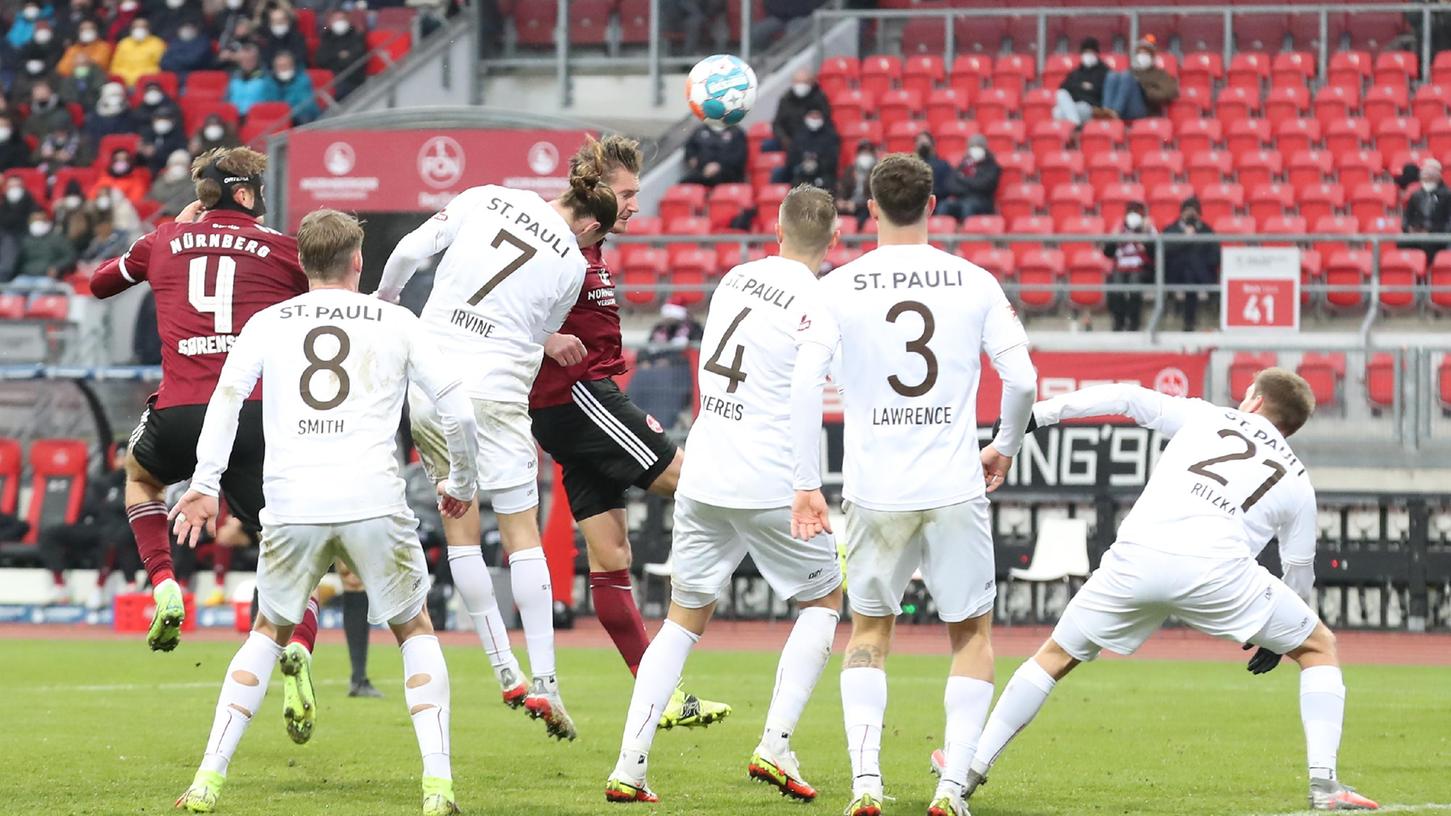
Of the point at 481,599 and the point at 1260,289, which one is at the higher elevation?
the point at 1260,289

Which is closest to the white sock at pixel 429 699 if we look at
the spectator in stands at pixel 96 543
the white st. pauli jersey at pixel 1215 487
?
the white st. pauli jersey at pixel 1215 487

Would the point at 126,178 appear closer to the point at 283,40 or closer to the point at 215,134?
the point at 215,134

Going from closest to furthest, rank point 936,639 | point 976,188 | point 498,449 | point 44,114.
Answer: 1. point 498,449
2. point 936,639
3. point 976,188
4. point 44,114

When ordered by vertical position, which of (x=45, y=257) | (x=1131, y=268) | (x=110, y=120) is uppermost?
(x=110, y=120)

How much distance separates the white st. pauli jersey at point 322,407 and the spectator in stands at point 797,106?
16479 mm

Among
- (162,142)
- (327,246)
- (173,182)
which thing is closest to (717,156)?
(173,182)

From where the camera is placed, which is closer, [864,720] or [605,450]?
[864,720]

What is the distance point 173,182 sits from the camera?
25422 millimetres

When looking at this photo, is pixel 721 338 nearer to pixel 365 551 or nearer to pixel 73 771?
pixel 365 551

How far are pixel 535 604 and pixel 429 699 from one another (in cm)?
183

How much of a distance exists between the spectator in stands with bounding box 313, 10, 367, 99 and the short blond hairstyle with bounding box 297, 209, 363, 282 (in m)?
20.4

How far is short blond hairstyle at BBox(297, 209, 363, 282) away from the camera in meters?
7.03

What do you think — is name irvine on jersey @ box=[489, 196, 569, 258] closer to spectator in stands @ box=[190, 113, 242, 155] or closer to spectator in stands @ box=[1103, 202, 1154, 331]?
spectator in stands @ box=[1103, 202, 1154, 331]

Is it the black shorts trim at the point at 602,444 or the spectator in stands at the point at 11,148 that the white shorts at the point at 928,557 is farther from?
the spectator in stands at the point at 11,148
